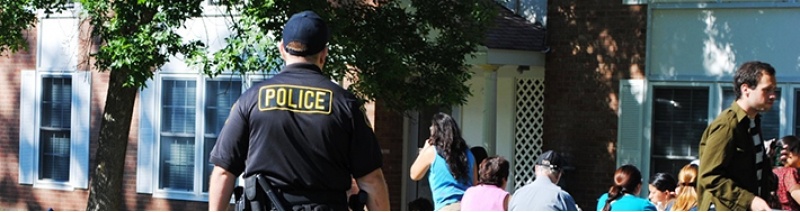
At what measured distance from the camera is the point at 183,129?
20.2 metres

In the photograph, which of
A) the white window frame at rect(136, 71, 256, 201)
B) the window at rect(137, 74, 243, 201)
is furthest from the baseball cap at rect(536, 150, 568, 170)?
the white window frame at rect(136, 71, 256, 201)

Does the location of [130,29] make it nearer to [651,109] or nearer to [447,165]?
[447,165]

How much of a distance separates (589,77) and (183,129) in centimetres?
608

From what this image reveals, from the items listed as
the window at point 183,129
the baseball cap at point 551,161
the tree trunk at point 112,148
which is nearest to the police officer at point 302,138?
A: the baseball cap at point 551,161

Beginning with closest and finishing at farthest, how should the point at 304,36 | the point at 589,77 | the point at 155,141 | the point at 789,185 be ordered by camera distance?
the point at 304,36
the point at 789,185
the point at 589,77
the point at 155,141

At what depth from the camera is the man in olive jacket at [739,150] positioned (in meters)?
6.84

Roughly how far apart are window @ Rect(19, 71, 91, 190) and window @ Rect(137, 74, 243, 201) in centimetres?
111

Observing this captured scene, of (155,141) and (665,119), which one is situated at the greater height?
(665,119)

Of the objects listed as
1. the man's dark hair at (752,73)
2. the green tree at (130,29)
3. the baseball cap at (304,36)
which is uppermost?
the green tree at (130,29)

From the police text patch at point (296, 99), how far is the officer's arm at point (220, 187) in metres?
0.35

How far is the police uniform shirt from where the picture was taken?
5918 mm

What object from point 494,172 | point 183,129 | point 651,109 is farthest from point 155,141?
point 494,172

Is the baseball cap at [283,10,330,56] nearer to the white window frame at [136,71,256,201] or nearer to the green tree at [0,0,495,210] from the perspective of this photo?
the green tree at [0,0,495,210]

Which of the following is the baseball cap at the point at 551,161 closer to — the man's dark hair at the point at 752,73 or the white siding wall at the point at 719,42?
the man's dark hair at the point at 752,73
